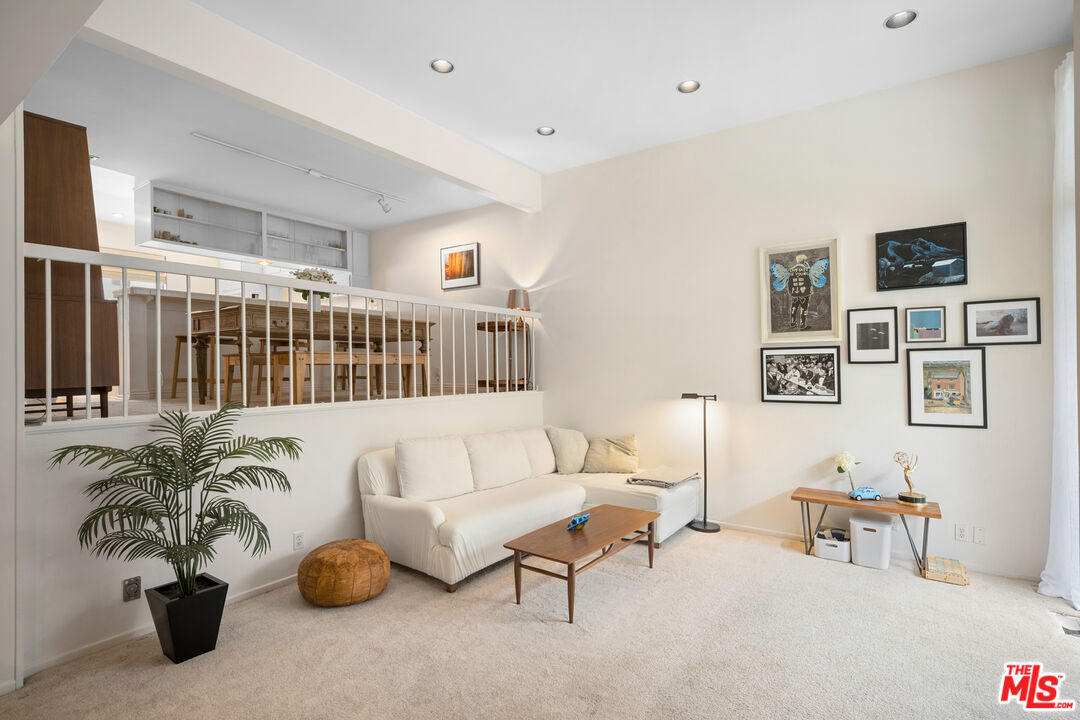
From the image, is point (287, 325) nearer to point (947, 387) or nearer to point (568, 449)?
point (568, 449)

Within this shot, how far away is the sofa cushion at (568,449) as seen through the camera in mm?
4922

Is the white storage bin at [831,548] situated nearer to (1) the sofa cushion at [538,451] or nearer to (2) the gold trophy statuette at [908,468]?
(2) the gold trophy statuette at [908,468]

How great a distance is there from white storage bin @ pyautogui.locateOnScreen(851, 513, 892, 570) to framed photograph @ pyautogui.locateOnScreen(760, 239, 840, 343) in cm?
134

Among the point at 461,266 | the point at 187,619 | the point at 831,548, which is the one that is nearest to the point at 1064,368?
the point at 831,548

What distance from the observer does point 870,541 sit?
3.58 metres

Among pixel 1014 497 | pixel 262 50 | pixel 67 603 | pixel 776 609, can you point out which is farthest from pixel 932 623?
pixel 262 50

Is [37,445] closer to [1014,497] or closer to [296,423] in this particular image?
[296,423]

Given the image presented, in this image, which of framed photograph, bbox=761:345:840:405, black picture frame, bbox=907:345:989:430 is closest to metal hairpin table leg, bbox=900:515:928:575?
black picture frame, bbox=907:345:989:430

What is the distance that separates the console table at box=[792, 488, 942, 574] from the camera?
344 cm

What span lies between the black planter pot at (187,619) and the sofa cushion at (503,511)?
1187 millimetres

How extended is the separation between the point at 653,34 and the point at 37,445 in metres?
3.92

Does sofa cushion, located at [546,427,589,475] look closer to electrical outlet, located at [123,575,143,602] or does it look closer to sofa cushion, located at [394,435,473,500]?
sofa cushion, located at [394,435,473,500]

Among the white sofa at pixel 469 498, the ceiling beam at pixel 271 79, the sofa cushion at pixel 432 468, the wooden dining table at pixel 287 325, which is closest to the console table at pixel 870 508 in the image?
the white sofa at pixel 469 498

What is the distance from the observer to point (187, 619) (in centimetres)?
246
